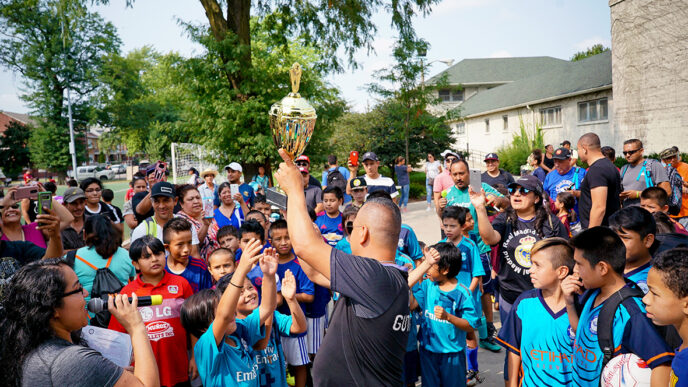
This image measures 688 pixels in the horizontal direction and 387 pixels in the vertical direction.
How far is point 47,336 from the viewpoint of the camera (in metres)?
1.92

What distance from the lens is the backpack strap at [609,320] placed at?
2463 mm

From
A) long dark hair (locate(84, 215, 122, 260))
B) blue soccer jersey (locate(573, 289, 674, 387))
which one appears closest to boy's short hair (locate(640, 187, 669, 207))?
blue soccer jersey (locate(573, 289, 674, 387))

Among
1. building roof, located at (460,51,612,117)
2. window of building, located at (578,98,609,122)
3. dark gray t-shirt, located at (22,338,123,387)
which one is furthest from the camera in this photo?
building roof, located at (460,51,612,117)

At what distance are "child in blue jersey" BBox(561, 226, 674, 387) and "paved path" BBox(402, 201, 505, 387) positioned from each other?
6.70 ft

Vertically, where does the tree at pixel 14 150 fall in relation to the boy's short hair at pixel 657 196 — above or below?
above

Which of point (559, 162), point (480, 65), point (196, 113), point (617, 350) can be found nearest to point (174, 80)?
point (196, 113)

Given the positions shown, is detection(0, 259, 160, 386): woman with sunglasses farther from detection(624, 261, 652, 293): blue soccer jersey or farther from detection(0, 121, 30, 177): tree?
detection(0, 121, 30, 177): tree

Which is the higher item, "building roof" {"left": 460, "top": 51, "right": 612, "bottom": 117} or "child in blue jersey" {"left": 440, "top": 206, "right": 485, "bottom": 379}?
"building roof" {"left": 460, "top": 51, "right": 612, "bottom": 117}

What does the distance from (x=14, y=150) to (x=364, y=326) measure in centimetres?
5207

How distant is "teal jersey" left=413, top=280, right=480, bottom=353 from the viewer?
3773 mm

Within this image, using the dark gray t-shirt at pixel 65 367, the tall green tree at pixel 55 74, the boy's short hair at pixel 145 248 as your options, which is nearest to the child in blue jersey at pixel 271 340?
the boy's short hair at pixel 145 248

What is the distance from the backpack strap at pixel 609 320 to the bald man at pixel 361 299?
118 centimetres

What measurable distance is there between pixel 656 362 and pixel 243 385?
2.41 meters

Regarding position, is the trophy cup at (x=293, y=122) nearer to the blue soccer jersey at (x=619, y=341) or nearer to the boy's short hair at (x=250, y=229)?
the blue soccer jersey at (x=619, y=341)
